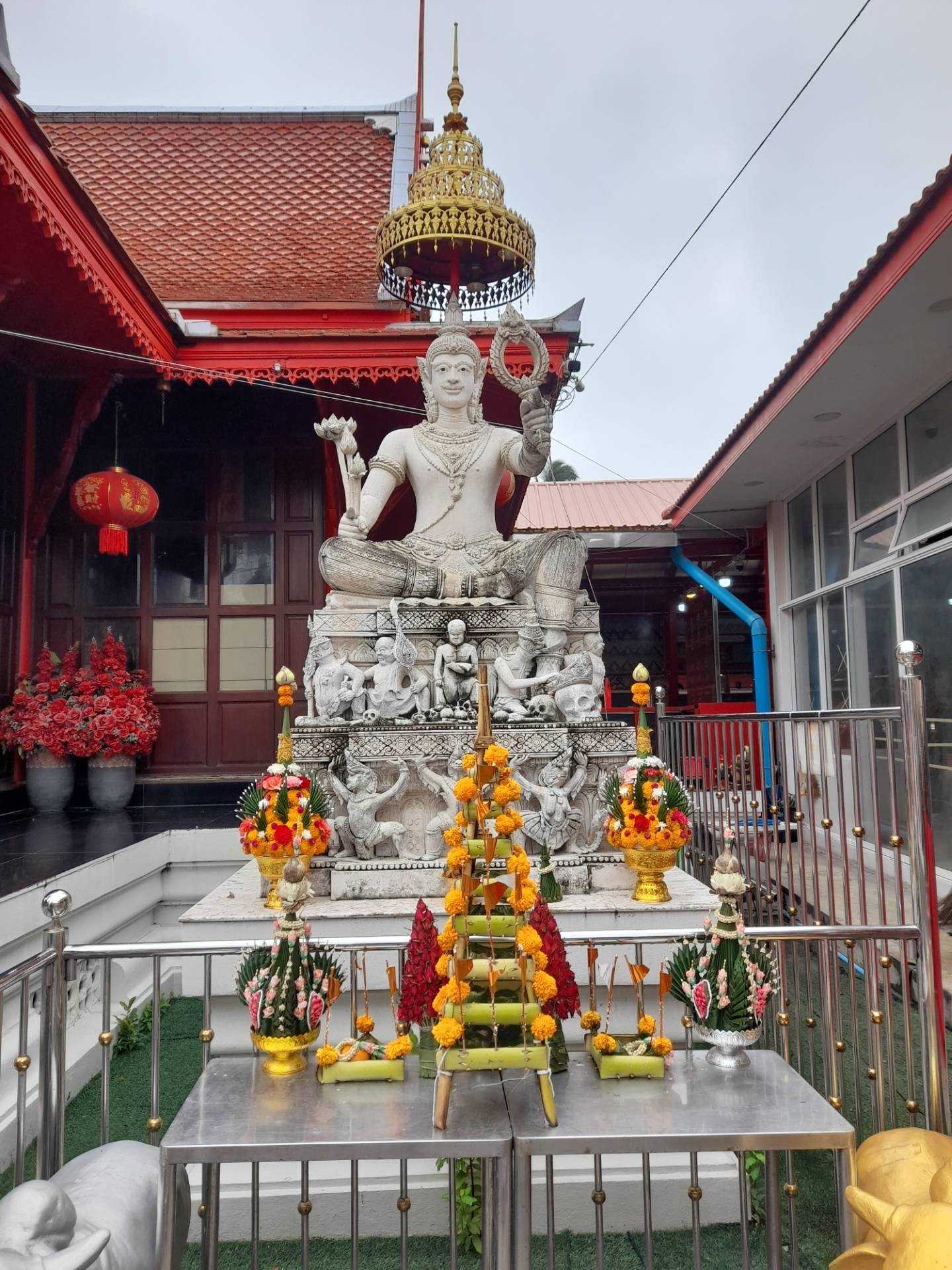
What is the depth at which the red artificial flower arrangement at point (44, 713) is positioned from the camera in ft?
20.5

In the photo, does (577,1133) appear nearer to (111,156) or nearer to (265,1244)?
(265,1244)

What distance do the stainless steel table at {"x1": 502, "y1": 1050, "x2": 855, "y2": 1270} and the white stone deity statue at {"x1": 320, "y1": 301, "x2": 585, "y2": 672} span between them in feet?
8.96

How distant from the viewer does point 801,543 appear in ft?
28.6

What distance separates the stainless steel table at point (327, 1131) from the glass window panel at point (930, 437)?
18.5ft

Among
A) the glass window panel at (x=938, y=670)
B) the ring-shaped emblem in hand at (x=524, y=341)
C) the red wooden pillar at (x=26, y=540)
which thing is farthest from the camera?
the red wooden pillar at (x=26, y=540)

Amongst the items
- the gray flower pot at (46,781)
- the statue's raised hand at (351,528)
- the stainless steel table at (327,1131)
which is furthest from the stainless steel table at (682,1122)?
the gray flower pot at (46,781)

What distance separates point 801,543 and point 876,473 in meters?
1.82

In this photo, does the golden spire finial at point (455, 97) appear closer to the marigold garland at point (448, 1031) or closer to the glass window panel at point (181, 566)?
the glass window panel at point (181, 566)

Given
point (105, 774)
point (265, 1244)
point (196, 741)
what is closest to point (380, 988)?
point (265, 1244)

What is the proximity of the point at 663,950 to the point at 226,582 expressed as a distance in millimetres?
5491

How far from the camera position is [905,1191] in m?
1.92

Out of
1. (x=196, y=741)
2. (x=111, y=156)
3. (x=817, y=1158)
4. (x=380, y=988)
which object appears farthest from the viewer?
(x=111, y=156)

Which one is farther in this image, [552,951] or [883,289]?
[883,289]

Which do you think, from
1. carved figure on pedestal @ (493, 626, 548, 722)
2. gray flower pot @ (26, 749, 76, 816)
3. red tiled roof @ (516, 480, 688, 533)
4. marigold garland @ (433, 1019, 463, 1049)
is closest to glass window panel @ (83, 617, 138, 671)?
gray flower pot @ (26, 749, 76, 816)
